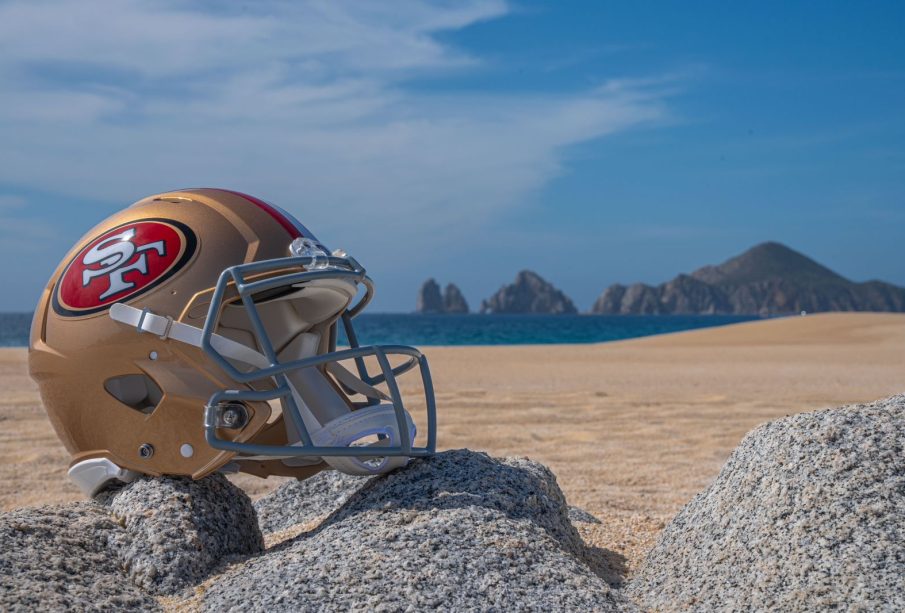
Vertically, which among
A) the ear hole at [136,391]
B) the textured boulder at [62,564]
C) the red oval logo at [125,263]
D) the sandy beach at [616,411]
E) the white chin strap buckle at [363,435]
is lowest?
the sandy beach at [616,411]

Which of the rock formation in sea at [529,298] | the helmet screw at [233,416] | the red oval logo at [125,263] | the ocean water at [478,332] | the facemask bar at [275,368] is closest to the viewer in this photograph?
the facemask bar at [275,368]

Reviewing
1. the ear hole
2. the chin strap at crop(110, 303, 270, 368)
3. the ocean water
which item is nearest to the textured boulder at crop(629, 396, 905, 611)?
the chin strap at crop(110, 303, 270, 368)

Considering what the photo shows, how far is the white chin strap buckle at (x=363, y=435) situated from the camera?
387cm

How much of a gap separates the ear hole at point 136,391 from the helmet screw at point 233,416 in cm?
51

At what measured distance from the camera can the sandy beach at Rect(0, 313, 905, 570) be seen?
717cm

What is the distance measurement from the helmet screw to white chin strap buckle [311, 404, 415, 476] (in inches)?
12.2

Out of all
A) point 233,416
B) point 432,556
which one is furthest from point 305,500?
point 432,556

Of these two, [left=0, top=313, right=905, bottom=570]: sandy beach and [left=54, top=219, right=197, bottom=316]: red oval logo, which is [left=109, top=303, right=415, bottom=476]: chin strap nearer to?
[left=54, top=219, right=197, bottom=316]: red oval logo

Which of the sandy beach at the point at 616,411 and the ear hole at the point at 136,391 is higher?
the ear hole at the point at 136,391

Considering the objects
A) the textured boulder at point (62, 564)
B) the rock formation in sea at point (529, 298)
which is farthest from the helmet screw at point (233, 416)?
the rock formation in sea at point (529, 298)

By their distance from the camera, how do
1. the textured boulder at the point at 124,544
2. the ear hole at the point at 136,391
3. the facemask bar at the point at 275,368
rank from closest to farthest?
1. the textured boulder at the point at 124,544
2. the facemask bar at the point at 275,368
3. the ear hole at the point at 136,391

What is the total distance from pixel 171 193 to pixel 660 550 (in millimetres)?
2924

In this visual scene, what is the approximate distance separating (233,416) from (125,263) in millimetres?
897

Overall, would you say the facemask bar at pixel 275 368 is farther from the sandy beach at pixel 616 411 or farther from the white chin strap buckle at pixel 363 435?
the sandy beach at pixel 616 411
